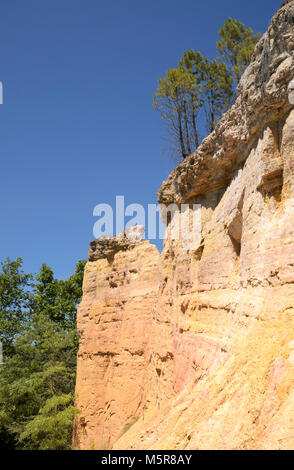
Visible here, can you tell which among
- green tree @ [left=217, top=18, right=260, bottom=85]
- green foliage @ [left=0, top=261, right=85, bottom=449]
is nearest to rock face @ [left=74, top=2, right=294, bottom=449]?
green foliage @ [left=0, top=261, right=85, bottom=449]

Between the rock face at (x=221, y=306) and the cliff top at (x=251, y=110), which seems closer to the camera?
the rock face at (x=221, y=306)

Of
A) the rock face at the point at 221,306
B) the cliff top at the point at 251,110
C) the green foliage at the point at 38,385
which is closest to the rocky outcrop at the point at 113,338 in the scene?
the rock face at the point at 221,306

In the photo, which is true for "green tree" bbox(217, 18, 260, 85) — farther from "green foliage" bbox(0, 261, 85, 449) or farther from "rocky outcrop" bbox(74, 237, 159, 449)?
"green foliage" bbox(0, 261, 85, 449)

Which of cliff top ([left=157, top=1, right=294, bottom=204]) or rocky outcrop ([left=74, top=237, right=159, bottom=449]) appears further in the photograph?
rocky outcrop ([left=74, top=237, right=159, bottom=449])

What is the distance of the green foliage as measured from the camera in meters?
15.8

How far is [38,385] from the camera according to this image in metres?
17.7

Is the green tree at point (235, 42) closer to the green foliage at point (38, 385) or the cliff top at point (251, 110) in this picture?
the cliff top at point (251, 110)

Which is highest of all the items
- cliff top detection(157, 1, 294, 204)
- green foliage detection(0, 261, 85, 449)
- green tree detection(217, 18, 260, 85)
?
green tree detection(217, 18, 260, 85)

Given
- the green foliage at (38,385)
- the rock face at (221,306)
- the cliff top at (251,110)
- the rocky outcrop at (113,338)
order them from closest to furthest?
the rock face at (221,306), the cliff top at (251,110), the rocky outcrop at (113,338), the green foliage at (38,385)

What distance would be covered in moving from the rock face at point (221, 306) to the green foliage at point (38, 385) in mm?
1107

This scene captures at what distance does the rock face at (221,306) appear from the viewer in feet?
16.2

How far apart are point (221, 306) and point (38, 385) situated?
12.4m

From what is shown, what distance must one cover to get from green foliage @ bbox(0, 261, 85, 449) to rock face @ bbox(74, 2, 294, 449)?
1.11m
